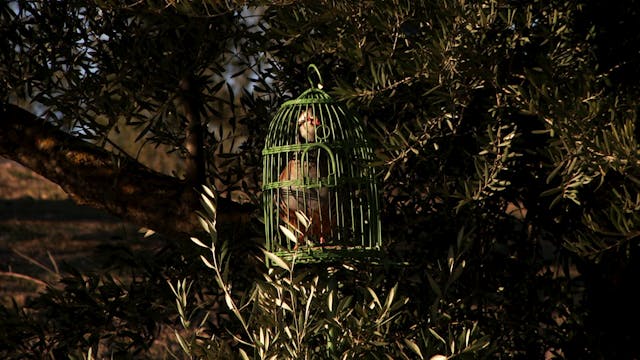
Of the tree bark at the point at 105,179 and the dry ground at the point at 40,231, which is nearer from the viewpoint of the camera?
the tree bark at the point at 105,179

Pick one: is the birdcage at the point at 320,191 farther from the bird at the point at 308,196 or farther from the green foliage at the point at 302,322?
the green foliage at the point at 302,322

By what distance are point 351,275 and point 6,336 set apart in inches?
80.1

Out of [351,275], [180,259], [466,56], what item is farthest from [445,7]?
[180,259]

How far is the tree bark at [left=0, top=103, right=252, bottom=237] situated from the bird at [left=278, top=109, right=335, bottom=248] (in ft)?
3.78

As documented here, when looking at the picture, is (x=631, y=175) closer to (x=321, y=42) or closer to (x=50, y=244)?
(x=321, y=42)

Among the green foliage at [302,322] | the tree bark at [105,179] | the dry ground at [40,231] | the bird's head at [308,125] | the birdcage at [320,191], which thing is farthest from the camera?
the dry ground at [40,231]

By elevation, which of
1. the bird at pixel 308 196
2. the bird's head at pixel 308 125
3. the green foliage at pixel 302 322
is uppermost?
the bird's head at pixel 308 125

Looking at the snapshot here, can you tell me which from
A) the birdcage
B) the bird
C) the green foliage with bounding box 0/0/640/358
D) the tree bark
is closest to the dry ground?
the tree bark

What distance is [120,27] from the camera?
5695 millimetres

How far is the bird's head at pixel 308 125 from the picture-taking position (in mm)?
4652

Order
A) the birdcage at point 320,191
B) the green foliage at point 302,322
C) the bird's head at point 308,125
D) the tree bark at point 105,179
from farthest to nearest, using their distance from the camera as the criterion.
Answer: the tree bark at point 105,179 → the bird's head at point 308,125 → the birdcage at point 320,191 → the green foliage at point 302,322

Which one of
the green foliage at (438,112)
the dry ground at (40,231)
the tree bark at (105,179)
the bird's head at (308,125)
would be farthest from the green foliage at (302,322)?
the dry ground at (40,231)

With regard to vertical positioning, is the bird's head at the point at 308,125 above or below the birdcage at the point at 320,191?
above

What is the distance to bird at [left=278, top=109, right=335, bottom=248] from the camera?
4434 millimetres
